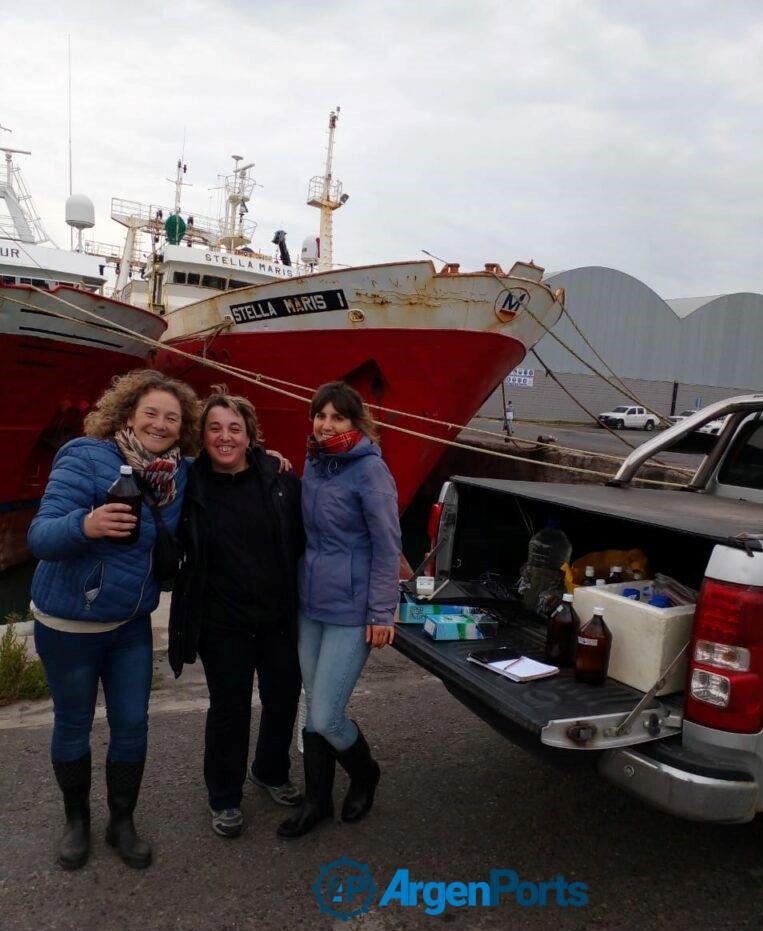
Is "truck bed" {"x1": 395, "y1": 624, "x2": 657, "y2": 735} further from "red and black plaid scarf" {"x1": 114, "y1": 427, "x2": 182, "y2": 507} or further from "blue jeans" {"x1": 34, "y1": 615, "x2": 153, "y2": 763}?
"red and black plaid scarf" {"x1": 114, "y1": 427, "x2": 182, "y2": 507}

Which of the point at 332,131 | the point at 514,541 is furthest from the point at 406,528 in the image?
the point at 514,541

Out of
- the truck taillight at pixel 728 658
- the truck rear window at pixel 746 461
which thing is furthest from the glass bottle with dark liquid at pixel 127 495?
the truck rear window at pixel 746 461

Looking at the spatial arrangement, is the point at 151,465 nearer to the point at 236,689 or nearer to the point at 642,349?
the point at 236,689

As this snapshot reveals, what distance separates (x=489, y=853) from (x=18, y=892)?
5.84ft

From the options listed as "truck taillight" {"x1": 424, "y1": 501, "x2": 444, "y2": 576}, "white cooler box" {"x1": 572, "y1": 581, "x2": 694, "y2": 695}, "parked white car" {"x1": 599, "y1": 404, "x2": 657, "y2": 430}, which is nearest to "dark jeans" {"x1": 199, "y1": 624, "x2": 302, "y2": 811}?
"truck taillight" {"x1": 424, "y1": 501, "x2": 444, "y2": 576}

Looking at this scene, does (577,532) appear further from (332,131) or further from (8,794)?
(332,131)

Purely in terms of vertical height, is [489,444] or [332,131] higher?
[332,131]

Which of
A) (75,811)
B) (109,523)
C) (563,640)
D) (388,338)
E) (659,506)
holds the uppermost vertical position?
(388,338)

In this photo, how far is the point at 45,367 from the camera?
10461 mm

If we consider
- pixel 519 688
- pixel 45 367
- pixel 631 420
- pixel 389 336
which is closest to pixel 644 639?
pixel 519 688

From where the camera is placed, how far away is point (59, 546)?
257 centimetres

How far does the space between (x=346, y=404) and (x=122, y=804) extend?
1793mm

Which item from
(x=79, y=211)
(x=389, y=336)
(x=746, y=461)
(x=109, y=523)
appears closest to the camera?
(x=109, y=523)

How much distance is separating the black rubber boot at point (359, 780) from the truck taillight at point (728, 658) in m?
1.38
